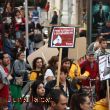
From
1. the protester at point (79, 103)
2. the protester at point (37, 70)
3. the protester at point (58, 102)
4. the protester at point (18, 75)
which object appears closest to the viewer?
the protester at point (58, 102)

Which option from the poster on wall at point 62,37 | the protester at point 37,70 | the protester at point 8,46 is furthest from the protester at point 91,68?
the protester at point 8,46

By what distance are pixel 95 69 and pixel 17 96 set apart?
2081mm

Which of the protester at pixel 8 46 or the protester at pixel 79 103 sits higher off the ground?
the protester at pixel 79 103

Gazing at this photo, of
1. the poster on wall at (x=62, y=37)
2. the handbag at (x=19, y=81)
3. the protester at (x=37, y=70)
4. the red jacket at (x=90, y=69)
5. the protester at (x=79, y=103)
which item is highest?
the poster on wall at (x=62, y=37)

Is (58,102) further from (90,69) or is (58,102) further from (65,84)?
(90,69)

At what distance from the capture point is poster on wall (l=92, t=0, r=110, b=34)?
19500 millimetres

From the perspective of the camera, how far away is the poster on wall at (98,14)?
19.5 meters

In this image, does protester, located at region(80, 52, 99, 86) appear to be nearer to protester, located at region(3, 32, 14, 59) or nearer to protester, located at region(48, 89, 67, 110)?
protester, located at region(3, 32, 14, 59)

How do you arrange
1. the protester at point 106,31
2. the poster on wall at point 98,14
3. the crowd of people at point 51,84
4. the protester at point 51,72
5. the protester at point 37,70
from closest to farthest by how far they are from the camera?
the crowd of people at point 51,84, the protester at point 51,72, the protester at point 37,70, the poster on wall at point 98,14, the protester at point 106,31

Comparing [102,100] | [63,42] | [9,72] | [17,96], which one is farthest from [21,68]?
[102,100]

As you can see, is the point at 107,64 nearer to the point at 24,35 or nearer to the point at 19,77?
the point at 19,77

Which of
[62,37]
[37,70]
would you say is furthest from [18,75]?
[62,37]

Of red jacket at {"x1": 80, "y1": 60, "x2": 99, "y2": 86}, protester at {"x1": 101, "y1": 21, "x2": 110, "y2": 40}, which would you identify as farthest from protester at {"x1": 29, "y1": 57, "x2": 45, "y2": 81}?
protester at {"x1": 101, "y1": 21, "x2": 110, "y2": 40}

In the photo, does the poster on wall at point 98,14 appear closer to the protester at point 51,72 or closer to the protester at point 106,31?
the protester at point 106,31
